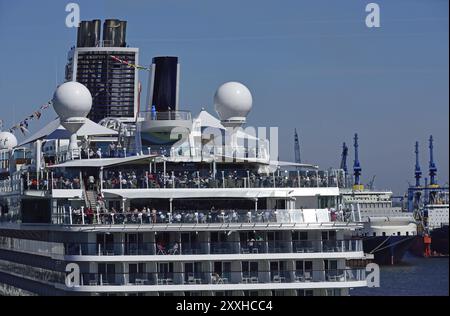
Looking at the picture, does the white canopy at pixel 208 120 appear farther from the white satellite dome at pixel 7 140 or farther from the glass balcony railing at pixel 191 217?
the white satellite dome at pixel 7 140

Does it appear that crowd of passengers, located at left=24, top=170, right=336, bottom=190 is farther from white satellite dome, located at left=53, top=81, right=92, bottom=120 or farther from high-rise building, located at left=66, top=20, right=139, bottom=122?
high-rise building, located at left=66, top=20, right=139, bottom=122

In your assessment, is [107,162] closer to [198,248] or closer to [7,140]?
[198,248]

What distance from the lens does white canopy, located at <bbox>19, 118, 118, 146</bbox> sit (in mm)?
61656

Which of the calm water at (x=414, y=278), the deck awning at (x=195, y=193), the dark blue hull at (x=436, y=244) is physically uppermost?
the deck awning at (x=195, y=193)

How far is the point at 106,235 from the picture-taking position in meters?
49.4

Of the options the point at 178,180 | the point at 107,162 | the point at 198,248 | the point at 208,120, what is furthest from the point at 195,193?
the point at 208,120

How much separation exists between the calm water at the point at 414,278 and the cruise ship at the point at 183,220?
3017 centimetres

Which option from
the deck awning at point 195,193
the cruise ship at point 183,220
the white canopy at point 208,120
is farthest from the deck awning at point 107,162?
the white canopy at point 208,120

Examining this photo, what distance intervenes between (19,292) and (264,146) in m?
12.8

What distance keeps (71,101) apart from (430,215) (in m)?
123

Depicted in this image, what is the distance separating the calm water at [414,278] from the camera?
99938 millimetres

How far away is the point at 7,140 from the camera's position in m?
81.1
